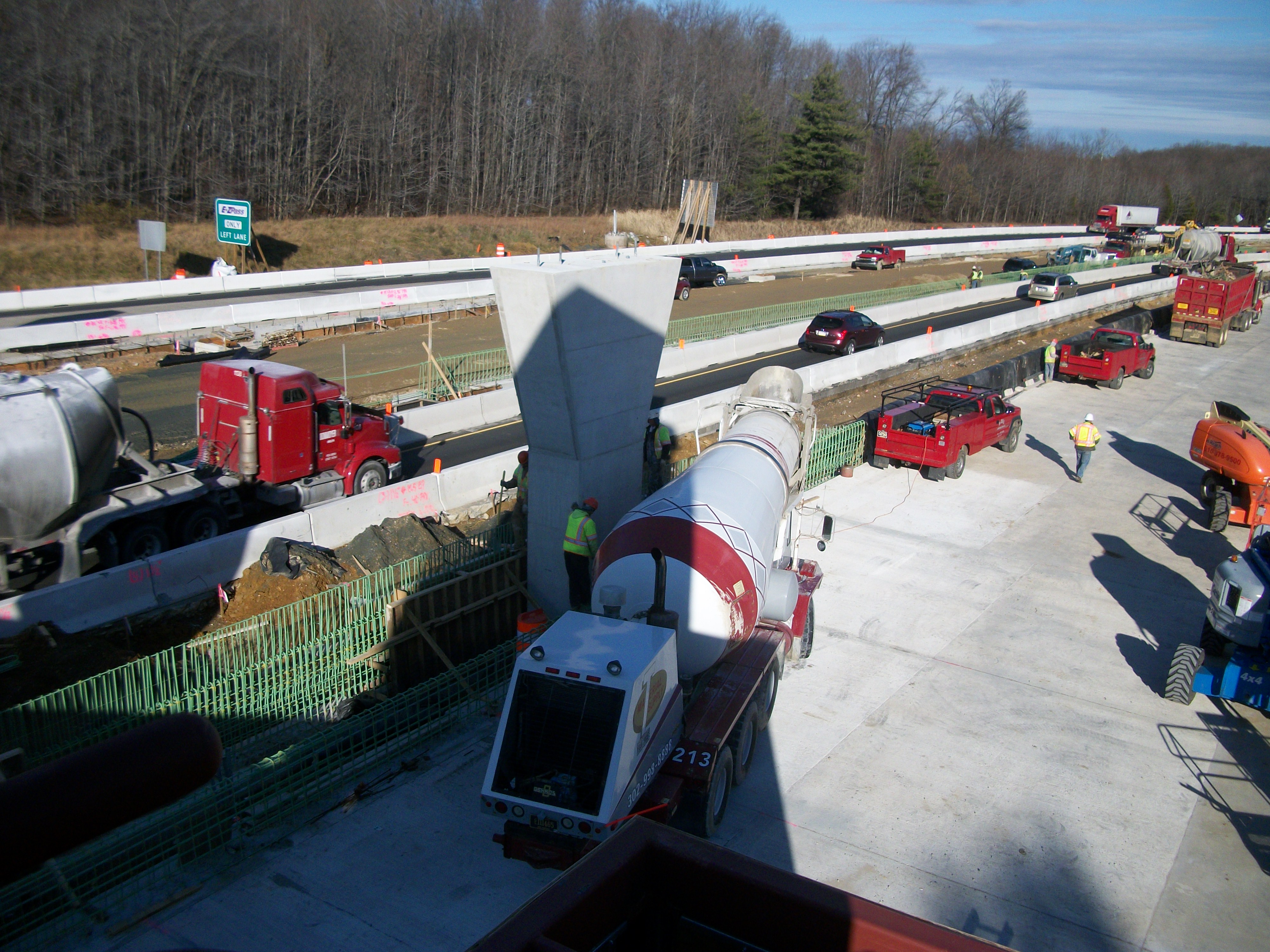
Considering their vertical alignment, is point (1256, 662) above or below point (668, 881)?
below

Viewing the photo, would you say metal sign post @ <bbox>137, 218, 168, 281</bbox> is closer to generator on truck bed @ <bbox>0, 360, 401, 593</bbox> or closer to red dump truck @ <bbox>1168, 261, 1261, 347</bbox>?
generator on truck bed @ <bbox>0, 360, 401, 593</bbox>

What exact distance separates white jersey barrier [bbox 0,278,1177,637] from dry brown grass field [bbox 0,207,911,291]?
1033 cm

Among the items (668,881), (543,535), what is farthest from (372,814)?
(668,881)

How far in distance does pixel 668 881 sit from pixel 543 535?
9656mm

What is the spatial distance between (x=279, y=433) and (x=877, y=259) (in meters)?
47.3

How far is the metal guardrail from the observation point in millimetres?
25609

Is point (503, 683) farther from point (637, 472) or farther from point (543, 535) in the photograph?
point (637, 472)

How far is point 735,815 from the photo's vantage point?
31.5 ft

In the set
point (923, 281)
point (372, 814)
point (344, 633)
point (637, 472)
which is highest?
point (923, 281)

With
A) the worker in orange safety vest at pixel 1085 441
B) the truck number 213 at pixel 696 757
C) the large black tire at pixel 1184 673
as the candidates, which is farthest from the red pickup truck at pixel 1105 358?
the truck number 213 at pixel 696 757

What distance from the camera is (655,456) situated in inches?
653

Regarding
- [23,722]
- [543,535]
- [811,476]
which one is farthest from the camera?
[811,476]

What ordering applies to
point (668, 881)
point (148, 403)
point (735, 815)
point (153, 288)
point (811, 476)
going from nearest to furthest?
1. point (668, 881)
2. point (735, 815)
3. point (811, 476)
4. point (148, 403)
5. point (153, 288)

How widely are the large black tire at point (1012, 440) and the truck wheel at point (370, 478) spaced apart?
15.2m
